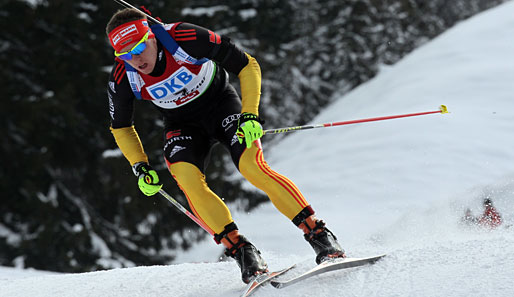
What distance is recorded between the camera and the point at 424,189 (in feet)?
26.3

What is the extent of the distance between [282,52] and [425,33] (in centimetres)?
800

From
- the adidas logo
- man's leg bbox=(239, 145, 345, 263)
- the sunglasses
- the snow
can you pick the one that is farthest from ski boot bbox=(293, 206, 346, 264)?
the sunglasses

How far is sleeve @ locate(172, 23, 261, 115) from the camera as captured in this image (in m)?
3.37

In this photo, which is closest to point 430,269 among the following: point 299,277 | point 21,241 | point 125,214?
point 299,277

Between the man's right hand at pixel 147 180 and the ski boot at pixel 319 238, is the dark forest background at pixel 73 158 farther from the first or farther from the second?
the ski boot at pixel 319 238

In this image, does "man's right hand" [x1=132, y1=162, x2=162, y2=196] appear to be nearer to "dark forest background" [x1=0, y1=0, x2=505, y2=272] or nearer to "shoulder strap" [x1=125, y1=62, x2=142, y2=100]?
"shoulder strap" [x1=125, y1=62, x2=142, y2=100]

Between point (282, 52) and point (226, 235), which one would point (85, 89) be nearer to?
point (226, 235)

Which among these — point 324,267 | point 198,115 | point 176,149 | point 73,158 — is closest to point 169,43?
point 198,115

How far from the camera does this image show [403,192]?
26.8 ft

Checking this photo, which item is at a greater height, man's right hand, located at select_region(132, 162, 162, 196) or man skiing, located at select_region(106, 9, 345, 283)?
man skiing, located at select_region(106, 9, 345, 283)

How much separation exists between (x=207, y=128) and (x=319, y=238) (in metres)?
1.10

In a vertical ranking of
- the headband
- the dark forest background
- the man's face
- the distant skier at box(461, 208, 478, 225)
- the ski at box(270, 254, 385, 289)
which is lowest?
the dark forest background

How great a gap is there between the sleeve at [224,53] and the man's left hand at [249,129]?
0.09 metres

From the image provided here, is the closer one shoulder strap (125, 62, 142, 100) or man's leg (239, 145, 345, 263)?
man's leg (239, 145, 345, 263)
